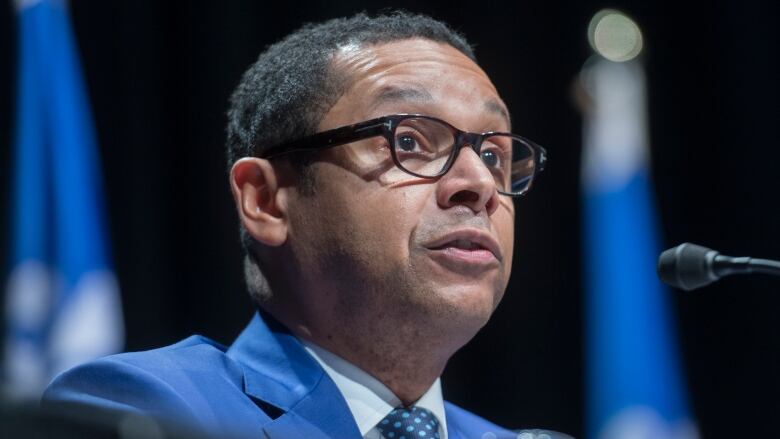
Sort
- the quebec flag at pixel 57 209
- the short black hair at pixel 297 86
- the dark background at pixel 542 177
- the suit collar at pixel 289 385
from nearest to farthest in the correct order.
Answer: the suit collar at pixel 289 385 → the short black hair at pixel 297 86 → the quebec flag at pixel 57 209 → the dark background at pixel 542 177

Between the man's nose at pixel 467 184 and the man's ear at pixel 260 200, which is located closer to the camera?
the man's nose at pixel 467 184

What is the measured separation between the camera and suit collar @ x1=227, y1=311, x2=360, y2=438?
6.16 ft

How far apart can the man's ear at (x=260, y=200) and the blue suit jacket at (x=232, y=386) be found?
0.18m

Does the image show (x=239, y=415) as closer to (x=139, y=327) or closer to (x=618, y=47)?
(x=139, y=327)

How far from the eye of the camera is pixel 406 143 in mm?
1984

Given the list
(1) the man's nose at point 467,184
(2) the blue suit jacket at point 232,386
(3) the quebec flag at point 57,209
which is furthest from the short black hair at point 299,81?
(3) the quebec flag at point 57,209

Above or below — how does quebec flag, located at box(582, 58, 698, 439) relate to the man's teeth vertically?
below

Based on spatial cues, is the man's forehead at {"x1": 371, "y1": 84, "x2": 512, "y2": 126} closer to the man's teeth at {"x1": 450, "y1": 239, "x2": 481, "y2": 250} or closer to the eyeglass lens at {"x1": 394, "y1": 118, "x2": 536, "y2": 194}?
the eyeglass lens at {"x1": 394, "y1": 118, "x2": 536, "y2": 194}

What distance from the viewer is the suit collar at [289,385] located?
73.9 inches

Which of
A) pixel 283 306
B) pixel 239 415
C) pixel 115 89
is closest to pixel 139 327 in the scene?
pixel 115 89

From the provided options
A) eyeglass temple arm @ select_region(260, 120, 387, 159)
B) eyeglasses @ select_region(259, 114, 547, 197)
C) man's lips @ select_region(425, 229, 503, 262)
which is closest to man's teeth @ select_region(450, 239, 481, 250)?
man's lips @ select_region(425, 229, 503, 262)

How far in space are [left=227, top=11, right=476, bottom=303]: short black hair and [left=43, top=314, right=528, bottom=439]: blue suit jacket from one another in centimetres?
16

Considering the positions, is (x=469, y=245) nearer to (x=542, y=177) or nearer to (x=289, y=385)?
(x=289, y=385)

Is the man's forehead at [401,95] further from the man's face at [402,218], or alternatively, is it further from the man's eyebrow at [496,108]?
the man's eyebrow at [496,108]
